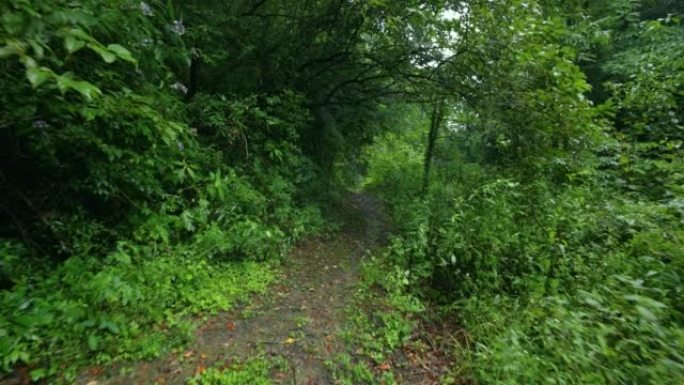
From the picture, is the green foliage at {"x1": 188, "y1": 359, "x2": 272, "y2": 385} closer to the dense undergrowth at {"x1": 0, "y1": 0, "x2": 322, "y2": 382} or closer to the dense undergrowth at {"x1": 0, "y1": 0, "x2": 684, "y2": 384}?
the dense undergrowth at {"x1": 0, "y1": 0, "x2": 684, "y2": 384}

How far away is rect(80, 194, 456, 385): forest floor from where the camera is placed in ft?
8.67

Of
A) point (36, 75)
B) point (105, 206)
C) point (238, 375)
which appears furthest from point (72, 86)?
point (105, 206)

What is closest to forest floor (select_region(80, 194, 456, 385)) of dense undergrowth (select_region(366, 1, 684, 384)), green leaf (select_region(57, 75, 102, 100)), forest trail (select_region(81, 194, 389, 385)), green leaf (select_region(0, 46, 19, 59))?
forest trail (select_region(81, 194, 389, 385))

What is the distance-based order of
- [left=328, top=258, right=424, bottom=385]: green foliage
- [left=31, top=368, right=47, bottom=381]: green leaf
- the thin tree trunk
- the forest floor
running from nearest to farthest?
1. [left=31, top=368, right=47, bottom=381]: green leaf
2. the forest floor
3. [left=328, top=258, right=424, bottom=385]: green foliage
4. the thin tree trunk

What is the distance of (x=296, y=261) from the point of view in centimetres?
499

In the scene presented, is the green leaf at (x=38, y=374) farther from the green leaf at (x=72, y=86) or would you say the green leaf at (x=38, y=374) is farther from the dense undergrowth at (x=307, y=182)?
the green leaf at (x=72, y=86)

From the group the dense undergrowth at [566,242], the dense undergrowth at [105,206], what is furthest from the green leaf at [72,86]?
the dense undergrowth at [566,242]

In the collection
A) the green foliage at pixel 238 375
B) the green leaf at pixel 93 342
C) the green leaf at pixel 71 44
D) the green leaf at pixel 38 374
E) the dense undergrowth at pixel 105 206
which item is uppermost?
the green leaf at pixel 71 44

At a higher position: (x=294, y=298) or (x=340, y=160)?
(x=340, y=160)

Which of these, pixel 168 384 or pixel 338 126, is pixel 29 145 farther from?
pixel 338 126

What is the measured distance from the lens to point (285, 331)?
11.0 ft

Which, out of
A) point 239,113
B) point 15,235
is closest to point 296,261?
point 239,113

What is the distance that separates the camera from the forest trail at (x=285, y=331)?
2.68 m

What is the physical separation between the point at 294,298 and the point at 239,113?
2.63 metres
